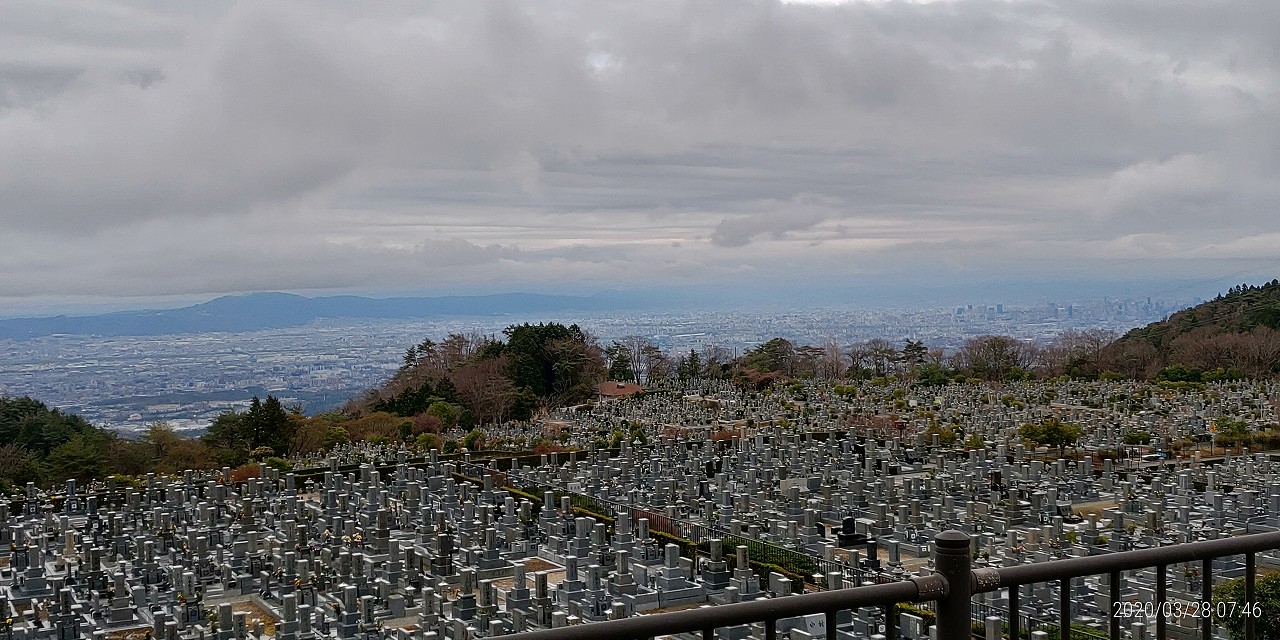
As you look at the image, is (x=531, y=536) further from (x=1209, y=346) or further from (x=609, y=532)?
(x=1209, y=346)

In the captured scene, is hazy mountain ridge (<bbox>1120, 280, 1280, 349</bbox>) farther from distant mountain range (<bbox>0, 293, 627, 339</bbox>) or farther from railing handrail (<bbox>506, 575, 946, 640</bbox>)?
distant mountain range (<bbox>0, 293, 627, 339</bbox>)

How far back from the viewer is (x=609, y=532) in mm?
17359

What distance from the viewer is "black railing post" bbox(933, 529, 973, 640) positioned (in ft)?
8.85

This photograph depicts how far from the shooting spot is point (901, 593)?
8.77 feet

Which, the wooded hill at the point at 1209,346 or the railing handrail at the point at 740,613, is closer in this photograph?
the railing handrail at the point at 740,613

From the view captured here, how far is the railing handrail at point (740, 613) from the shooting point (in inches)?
93.4

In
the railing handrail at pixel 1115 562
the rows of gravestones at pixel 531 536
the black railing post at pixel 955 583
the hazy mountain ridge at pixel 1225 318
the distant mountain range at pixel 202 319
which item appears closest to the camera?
the black railing post at pixel 955 583

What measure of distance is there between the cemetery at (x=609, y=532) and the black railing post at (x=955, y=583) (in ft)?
15.3

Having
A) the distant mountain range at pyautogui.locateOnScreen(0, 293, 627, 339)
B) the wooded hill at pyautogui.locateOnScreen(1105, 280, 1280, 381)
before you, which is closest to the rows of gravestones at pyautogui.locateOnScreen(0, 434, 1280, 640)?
the wooded hill at pyautogui.locateOnScreen(1105, 280, 1280, 381)

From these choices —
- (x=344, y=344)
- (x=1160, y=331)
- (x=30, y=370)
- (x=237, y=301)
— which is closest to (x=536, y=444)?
(x=1160, y=331)

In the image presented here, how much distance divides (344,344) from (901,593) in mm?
134784

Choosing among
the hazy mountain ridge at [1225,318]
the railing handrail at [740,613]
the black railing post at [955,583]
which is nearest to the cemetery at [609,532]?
the black railing post at [955,583]

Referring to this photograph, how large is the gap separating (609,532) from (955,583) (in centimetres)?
1498

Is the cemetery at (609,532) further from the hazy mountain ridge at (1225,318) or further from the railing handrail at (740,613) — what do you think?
the hazy mountain ridge at (1225,318)
